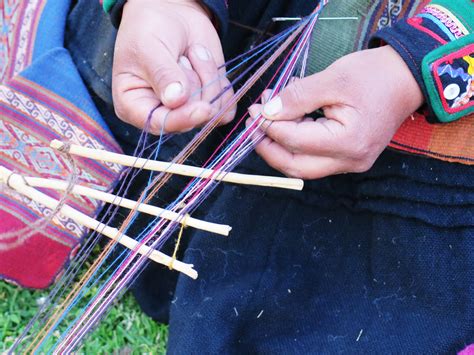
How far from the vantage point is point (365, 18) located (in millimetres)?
1072

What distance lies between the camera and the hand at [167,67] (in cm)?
92

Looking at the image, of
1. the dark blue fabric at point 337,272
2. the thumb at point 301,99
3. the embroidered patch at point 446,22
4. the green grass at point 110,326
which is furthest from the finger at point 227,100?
the green grass at point 110,326

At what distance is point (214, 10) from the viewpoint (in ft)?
3.54

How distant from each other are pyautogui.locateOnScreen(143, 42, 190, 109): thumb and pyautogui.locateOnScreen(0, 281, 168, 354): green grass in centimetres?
58

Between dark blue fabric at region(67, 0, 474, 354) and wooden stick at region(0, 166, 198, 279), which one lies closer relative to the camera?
wooden stick at region(0, 166, 198, 279)

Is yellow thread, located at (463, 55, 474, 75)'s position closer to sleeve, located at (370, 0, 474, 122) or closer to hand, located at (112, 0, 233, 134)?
sleeve, located at (370, 0, 474, 122)

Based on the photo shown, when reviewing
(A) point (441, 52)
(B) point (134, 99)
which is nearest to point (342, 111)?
(A) point (441, 52)

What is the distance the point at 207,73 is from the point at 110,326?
0.62 meters

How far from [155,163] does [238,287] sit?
0.37 m

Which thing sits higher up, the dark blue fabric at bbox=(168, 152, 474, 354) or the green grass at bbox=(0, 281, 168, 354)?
the dark blue fabric at bbox=(168, 152, 474, 354)

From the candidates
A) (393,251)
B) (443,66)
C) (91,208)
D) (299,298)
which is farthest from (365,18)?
(91,208)

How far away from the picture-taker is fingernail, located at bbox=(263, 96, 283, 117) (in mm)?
913

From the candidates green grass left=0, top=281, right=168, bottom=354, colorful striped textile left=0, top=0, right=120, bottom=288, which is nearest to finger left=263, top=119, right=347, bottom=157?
colorful striped textile left=0, top=0, right=120, bottom=288

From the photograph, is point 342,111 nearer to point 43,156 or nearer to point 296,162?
point 296,162
